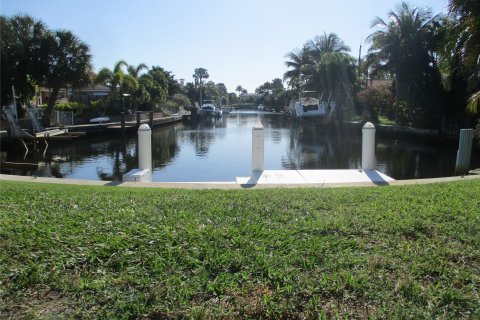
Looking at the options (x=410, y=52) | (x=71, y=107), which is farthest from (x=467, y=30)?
(x=71, y=107)

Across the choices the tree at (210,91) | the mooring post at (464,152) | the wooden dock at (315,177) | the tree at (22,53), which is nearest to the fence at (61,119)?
the tree at (22,53)

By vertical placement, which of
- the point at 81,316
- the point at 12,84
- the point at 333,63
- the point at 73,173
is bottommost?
the point at 73,173

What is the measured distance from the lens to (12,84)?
3294 centimetres

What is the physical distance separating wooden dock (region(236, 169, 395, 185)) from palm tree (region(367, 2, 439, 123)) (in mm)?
25445

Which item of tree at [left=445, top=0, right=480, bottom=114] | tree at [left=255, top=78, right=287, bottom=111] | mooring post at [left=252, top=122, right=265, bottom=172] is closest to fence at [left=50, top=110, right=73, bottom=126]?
mooring post at [left=252, top=122, right=265, bottom=172]

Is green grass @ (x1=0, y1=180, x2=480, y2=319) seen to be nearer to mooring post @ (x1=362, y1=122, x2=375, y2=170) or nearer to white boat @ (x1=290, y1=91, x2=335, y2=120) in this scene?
mooring post @ (x1=362, y1=122, x2=375, y2=170)

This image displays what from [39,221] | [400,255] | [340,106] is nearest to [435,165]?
[400,255]

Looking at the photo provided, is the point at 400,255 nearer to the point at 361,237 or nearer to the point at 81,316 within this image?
the point at 361,237

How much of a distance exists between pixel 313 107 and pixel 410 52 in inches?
1080

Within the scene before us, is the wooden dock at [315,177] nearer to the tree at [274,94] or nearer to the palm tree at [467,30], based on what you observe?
the palm tree at [467,30]

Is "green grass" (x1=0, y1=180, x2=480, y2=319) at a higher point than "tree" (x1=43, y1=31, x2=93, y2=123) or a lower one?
lower

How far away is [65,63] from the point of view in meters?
35.1

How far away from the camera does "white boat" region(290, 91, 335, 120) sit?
2322 inches

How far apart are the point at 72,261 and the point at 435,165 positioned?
64.7 feet
